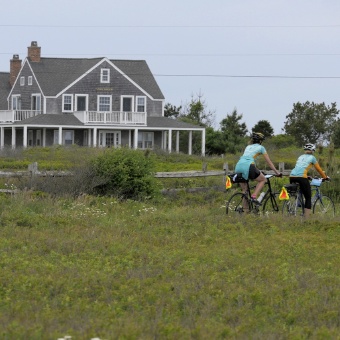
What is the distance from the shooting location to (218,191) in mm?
28328

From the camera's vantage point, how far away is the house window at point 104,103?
63969 mm

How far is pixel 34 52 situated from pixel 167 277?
5517cm

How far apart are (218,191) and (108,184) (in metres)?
4.24

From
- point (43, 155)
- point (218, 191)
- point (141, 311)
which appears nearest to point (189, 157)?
point (43, 155)

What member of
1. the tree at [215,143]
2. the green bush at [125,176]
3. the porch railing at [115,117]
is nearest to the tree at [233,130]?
the tree at [215,143]

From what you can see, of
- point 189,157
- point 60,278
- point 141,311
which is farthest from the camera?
point 189,157

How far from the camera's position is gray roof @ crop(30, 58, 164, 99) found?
63344mm

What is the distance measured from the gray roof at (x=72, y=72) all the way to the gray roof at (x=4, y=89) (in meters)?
4.81

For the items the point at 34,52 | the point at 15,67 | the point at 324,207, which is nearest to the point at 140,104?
the point at 34,52

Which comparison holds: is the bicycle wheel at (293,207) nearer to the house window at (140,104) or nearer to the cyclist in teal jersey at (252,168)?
the cyclist in teal jersey at (252,168)

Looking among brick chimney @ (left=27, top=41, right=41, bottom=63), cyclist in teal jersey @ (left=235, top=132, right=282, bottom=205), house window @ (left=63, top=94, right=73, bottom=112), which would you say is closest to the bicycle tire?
cyclist in teal jersey @ (left=235, top=132, right=282, bottom=205)

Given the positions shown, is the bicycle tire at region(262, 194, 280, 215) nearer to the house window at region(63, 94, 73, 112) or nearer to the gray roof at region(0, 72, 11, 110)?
the house window at region(63, 94, 73, 112)

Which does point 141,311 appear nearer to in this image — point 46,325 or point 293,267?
A: point 46,325

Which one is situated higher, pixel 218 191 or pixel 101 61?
pixel 101 61
